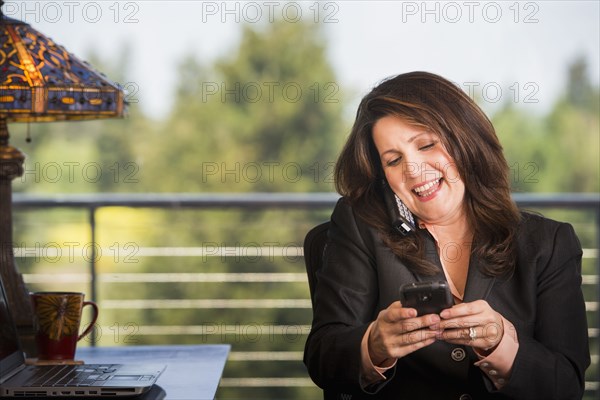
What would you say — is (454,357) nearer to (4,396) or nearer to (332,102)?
(4,396)

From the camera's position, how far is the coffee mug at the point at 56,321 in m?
1.48

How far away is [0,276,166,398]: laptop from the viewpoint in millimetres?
1256

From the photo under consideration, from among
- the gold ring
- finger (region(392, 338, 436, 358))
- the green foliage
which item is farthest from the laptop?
the green foliage

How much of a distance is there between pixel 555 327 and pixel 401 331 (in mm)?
277

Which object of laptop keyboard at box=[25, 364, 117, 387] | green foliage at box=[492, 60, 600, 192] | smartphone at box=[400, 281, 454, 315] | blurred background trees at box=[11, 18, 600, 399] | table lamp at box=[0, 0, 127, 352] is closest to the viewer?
smartphone at box=[400, 281, 454, 315]

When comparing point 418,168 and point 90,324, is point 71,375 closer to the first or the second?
point 90,324

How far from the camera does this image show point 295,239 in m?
8.48

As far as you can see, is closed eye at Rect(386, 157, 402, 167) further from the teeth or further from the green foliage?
the green foliage

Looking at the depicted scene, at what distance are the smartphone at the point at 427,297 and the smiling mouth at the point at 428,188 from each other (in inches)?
9.4

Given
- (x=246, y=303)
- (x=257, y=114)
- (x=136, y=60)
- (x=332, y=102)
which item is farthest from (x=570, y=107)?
(x=246, y=303)

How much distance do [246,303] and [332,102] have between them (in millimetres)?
6642

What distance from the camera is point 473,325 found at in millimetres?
1184

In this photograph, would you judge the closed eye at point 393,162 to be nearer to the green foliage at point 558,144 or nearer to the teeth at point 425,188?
the teeth at point 425,188

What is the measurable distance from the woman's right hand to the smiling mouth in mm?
234
